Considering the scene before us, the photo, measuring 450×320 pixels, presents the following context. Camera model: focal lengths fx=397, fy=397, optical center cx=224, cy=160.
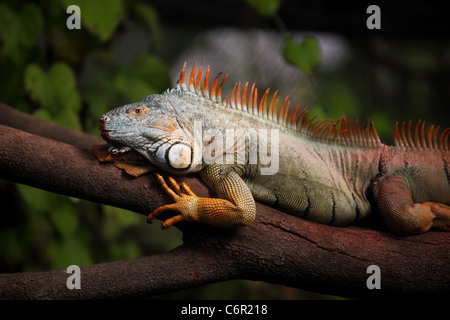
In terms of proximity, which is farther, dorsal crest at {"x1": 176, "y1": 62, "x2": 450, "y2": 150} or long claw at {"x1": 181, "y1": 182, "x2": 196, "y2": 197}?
dorsal crest at {"x1": 176, "y1": 62, "x2": 450, "y2": 150}

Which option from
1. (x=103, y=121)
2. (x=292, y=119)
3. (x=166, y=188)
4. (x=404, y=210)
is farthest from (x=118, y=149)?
(x=404, y=210)

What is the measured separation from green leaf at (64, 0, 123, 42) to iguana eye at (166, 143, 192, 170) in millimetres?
1490

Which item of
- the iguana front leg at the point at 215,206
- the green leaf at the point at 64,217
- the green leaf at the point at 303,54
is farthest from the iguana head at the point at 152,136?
the green leaf at the point at 303,54

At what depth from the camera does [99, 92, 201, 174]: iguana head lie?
2256mm

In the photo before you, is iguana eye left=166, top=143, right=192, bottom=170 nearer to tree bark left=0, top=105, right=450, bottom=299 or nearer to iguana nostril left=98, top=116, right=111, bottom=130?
tree bark left=0, top=105, right=450, bottom=299

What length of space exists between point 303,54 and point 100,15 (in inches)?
72.8

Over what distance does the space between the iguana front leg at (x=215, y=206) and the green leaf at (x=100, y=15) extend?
5.31 feet

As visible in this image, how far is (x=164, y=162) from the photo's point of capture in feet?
7.39

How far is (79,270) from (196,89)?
129cm

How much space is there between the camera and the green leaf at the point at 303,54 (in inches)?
147

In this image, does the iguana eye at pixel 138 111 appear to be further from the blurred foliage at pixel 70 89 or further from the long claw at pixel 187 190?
the blurred foliage at pixel 70 89

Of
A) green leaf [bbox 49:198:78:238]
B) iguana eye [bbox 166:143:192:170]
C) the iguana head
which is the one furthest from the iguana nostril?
green leaf [bbox 49:198:78:238]

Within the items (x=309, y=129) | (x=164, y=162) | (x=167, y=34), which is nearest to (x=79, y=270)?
(x=164, y=162)

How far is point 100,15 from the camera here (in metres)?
3.22
